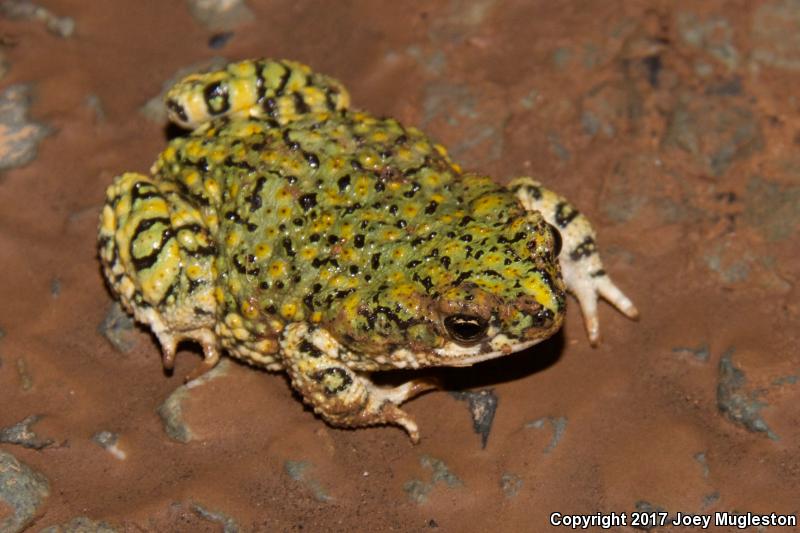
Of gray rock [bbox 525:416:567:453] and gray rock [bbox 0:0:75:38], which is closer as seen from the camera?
gray rock [bbox 525:416:567:453]

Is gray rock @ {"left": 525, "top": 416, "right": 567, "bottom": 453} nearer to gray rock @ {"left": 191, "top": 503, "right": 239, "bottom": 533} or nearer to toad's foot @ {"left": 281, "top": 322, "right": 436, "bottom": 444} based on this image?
toad's foot @ {"left": 281, "top": 322, "right": 436, "bottom": 444}

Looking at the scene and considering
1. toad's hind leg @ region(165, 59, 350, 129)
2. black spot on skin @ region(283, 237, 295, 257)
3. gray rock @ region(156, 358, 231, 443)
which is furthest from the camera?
toad's hind leg @ region(165, 59, 350, 129)

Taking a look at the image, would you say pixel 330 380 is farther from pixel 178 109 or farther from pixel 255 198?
pixel 178 109

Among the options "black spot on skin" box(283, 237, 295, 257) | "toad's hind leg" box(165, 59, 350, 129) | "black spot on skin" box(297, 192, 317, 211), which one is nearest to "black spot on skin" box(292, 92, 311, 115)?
"toad's hind leg" box(165, 59, 350, 129)

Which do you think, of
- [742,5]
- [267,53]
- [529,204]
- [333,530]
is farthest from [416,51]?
[333,530]

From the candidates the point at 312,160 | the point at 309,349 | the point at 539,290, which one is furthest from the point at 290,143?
the point at 539,290

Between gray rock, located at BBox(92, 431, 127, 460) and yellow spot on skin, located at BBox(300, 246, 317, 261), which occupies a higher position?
yellow spot on skin, located at BBox(300, 246, 317, 261)

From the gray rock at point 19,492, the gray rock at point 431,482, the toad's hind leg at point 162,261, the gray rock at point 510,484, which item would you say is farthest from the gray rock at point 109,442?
the gray rock at point 510,484
